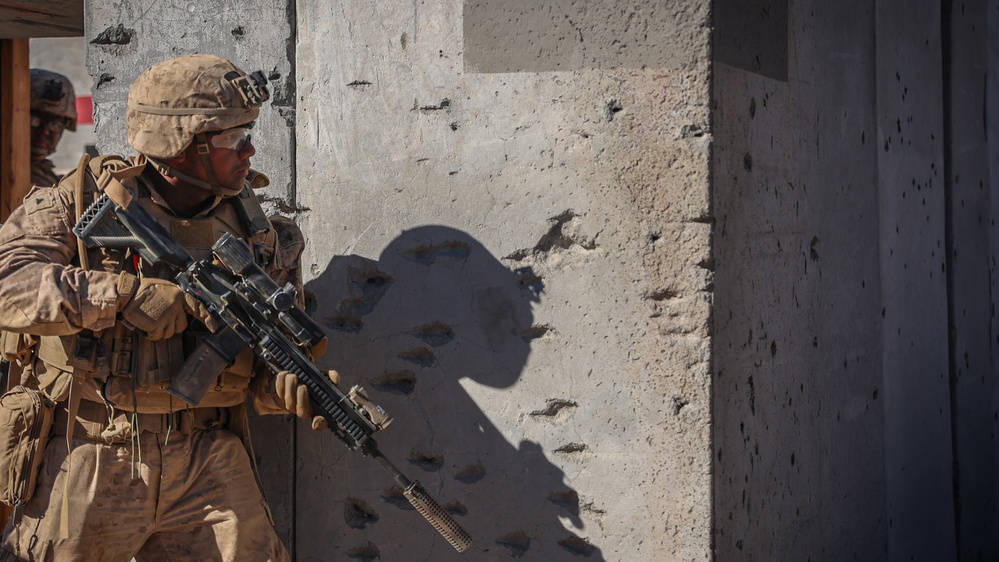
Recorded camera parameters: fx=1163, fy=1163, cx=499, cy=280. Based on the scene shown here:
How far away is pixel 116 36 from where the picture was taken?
12.1ft

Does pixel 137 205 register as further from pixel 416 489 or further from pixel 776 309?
pixel 776 309

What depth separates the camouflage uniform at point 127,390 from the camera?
2.80 m

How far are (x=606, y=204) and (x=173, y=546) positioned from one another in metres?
1.48

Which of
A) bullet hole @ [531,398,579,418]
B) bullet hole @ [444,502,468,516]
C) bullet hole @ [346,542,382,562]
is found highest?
bullet hole @ [531,398,579,418]

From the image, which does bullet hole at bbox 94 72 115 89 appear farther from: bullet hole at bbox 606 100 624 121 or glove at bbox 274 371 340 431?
bullet hole at bbox 606 100 624 121

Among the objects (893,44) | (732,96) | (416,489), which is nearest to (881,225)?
(893,44)

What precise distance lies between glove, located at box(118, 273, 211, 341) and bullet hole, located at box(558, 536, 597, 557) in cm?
121

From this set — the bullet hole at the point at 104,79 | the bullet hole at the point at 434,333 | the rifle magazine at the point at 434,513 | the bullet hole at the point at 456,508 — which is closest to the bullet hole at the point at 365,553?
the bullet hole at the point at 456,508

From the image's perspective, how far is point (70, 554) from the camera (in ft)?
9.46

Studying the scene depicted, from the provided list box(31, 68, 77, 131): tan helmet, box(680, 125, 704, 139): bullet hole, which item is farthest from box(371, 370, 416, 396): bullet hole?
box(31, 68, 77, 131): tan helmet

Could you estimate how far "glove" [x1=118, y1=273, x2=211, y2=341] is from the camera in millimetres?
2805

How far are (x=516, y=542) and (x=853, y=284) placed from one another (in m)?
1.48

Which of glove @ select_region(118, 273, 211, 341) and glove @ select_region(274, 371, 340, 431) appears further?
glove @ select_region(274, 371, 340, 431)

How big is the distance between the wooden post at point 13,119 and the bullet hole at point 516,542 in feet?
13.1
